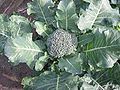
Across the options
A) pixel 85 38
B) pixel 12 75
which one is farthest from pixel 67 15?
pixel 12 75

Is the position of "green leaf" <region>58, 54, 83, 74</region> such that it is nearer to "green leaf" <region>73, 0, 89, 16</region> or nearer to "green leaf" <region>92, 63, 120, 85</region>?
"green leaf" <region>92, 63, 120, 85</region>

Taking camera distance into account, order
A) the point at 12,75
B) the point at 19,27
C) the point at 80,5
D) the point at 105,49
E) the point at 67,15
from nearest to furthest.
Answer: the point at 105,49
the point at 67,15
the point at 19,27
the point at 80,5
the point at 12,75

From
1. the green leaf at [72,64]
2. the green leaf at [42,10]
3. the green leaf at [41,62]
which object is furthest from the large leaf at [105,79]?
the green leaf at [42,10]

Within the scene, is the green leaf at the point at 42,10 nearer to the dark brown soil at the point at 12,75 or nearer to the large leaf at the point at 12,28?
the large leaf at the point at 12,28

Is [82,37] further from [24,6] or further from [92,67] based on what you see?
[24,6]

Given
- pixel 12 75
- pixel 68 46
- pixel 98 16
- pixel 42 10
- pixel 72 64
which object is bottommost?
pixel 12 75

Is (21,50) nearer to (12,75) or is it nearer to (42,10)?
(42,10)

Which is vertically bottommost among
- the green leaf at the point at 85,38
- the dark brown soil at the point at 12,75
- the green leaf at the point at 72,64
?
the dark brown soil at the point at 12,75

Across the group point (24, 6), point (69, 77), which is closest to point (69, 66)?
point (69, 77)
